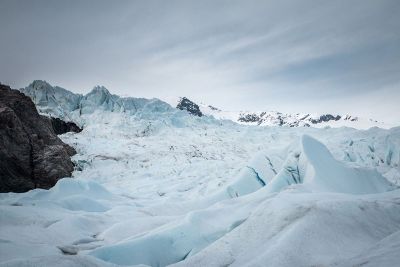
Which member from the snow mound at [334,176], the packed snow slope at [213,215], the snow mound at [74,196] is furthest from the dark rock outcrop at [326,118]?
the snow mound at [74,196]

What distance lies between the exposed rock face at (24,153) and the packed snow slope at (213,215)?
2185 mm

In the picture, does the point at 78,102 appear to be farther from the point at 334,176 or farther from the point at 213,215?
the point at 213,215

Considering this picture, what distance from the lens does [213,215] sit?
612 cm

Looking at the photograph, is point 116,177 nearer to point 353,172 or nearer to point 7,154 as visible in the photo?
point 7,154

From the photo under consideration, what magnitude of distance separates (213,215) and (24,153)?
1046 cm

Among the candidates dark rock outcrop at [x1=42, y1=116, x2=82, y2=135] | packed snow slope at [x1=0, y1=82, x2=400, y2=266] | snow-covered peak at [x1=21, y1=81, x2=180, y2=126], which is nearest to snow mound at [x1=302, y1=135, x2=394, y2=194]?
packed snow slope at [x1=0, y1=82, x2=400, y2=266]

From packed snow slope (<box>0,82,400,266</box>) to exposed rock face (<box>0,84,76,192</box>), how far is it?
2185 millimetres

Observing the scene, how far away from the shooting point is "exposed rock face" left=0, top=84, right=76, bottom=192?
12.4 m

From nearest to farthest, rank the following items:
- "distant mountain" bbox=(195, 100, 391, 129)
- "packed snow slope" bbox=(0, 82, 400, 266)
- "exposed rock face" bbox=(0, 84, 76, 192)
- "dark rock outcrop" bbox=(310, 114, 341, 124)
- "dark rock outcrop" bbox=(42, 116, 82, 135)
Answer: "packed snow slope" bbox=(0, 82, 400, 266) → "exposed rock face" bbox=(0, 84, 76, 192) → "dark rock outcrop" bbox=(42, 116, 82, 135) → "distant mountain" bbox=(195, 100, 391, 129) → "dark rock outcrop" bbox=(310, 114, 341, 124)

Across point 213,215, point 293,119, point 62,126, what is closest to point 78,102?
point 62,126

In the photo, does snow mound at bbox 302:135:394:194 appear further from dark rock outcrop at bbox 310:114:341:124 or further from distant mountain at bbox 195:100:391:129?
dark rock outcrop at bbox 310:114:341:124

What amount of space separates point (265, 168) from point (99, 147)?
14648 mm

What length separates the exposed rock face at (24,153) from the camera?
40.7 ft

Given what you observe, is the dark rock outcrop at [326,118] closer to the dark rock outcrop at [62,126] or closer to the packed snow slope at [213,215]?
the dark rock outcrop at [62,126]
